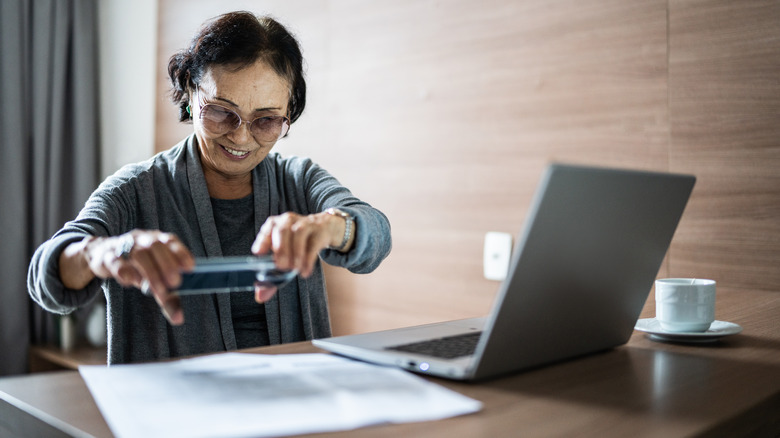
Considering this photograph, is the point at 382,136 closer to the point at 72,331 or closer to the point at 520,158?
the point at 520,158

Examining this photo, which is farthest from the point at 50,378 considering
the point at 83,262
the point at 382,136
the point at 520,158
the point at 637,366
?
the point at 382,136

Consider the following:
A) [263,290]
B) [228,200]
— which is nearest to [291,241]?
[263,290]

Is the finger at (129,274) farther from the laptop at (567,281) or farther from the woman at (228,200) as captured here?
the woman at (228,200)

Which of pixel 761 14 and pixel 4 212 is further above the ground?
pixel 761 14

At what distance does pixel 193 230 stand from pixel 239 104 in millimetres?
272

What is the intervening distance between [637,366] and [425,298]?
1.24m

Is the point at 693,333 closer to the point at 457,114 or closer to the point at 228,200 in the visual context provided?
the point at 228,200

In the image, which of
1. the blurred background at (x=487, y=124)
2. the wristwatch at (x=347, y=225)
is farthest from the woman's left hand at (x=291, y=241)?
the blurred background at (x=487, y=124)

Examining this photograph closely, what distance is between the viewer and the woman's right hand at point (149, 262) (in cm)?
71

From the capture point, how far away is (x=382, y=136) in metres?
2.11

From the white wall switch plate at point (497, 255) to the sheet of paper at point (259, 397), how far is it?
3.44 feet

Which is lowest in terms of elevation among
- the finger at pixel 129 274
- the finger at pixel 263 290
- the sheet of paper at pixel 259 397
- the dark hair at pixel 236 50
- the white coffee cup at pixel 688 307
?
the sheet of paper at pixel 259 397

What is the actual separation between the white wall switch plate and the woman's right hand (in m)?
1.12

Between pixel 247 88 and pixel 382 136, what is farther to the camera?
pixel 382 136
